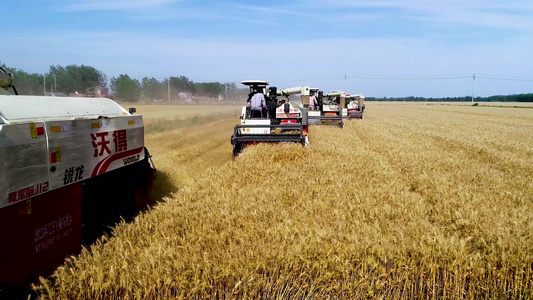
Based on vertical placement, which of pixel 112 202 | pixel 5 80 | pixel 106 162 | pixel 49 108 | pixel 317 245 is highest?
pixel 5 80

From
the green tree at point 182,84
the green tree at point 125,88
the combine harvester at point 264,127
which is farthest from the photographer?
the green tree at point 182,84

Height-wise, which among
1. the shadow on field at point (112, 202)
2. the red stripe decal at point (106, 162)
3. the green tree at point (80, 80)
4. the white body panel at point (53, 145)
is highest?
the green tree at point (80, 80)

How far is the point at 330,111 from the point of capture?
23.1 metres

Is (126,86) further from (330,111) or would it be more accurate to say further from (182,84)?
(330,111)

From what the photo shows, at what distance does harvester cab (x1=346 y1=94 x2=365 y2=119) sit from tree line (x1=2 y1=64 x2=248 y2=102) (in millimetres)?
19106

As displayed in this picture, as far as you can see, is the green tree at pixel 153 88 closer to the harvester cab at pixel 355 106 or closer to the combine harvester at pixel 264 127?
the harvester cab at pixel 355 106

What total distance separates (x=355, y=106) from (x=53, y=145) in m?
28.7

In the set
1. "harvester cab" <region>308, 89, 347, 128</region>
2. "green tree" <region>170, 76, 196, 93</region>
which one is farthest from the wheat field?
"green tree" <region>170, 76, 196, 93</region>

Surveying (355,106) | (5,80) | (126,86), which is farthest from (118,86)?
(5,80)

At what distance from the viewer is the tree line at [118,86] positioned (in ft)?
54.8

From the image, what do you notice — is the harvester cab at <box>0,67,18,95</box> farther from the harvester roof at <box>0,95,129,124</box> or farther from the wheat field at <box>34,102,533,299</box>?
the wheat field at <box>34,102,533,299</box>

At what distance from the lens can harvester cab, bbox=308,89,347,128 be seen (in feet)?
65.8

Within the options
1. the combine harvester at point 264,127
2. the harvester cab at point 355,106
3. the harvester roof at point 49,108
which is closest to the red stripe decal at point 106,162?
the harvester roof at point 49,108

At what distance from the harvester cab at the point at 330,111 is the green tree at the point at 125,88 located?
24.3 m
